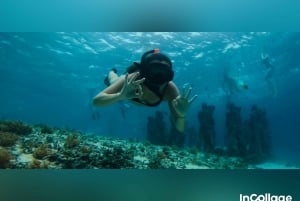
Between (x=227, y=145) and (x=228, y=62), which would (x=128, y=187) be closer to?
(x=227, y=145)

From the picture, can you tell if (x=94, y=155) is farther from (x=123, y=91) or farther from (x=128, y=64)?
(x=123, y=91)

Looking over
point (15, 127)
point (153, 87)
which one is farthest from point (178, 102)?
point (15, 127)

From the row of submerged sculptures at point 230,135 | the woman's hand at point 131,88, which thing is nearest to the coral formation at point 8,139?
the row of submerged sculptures at point 230,135

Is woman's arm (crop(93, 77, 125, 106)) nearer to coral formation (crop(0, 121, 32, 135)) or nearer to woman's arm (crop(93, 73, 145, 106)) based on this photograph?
woman's arm (crop(93, 73, 145, 106))

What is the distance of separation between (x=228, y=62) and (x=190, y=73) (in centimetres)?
55

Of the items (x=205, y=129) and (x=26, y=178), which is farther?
(x=205, y=129)

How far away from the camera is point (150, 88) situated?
3248mm

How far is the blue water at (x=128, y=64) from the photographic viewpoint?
4.07 meters

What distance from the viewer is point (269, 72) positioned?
176 inches

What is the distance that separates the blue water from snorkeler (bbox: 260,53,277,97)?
0.05 metres

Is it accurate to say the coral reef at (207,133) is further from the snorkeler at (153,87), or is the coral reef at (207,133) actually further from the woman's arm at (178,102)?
the snorkeler at (153,87)

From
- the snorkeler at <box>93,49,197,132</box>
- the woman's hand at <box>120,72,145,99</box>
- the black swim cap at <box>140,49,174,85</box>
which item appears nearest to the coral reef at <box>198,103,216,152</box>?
the snorkeler at <box>93,49,197,132</box>

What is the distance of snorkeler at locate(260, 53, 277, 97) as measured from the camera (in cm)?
434

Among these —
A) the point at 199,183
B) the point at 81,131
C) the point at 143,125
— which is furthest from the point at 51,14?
the point at 199,183
